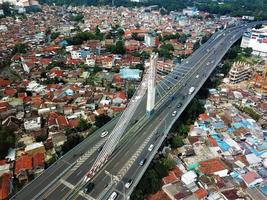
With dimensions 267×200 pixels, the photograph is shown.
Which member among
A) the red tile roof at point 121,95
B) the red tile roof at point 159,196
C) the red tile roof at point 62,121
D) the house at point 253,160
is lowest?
the red tile roof at point 159,196

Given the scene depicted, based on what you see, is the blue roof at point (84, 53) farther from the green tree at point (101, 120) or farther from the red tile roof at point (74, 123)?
the green tree at point (101, 120)

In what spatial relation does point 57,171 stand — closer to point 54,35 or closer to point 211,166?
point 211,166

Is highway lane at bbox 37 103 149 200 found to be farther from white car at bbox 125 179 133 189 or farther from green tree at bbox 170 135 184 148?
green tree at bbox 170 135 184 148

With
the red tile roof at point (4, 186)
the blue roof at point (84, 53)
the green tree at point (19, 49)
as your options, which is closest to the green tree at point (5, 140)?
the red tile roof at point (4, 186)

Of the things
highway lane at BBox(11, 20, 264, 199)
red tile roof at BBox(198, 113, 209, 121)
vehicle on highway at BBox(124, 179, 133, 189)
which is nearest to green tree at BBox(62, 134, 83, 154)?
highway lane at BBox(11, 20, 264, 199)

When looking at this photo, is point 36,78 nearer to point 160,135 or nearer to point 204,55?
point 160,135

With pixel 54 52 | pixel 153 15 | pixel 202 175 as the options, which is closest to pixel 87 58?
pixel 54 52

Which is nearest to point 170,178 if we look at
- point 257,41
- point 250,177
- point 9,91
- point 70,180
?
point 250,177
